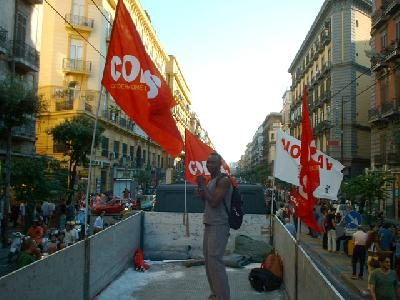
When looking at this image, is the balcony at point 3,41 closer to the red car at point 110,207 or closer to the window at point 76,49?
the red car at point 110,207

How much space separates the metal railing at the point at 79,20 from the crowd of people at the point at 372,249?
26919 mm

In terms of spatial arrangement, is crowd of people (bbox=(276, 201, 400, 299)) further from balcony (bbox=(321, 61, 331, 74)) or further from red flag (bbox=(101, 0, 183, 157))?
balcony (bbox=(321, 61, 331, 74))

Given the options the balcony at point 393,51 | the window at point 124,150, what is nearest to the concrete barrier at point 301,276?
the balcony at point 393,51

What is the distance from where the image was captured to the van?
496 inches

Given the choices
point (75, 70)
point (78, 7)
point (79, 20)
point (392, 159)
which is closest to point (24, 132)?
point (75, 70)

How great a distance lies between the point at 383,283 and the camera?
796 cm

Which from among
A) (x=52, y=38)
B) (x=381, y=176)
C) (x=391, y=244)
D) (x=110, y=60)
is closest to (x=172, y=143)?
(x=110, y=60)

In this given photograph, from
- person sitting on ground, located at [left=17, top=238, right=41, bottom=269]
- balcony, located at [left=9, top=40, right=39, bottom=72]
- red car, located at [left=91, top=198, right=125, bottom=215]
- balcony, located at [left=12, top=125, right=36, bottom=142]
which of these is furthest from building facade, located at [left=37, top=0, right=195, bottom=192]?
person sitting on ground, located at [left=17, top=238, right=41, bottom=269]

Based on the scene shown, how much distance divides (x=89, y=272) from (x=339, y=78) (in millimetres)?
47898

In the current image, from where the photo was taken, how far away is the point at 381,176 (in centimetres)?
2733

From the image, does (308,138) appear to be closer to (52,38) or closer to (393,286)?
(393,286)

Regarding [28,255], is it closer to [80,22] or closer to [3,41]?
[3,41]

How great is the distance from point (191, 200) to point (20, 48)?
18210 mm

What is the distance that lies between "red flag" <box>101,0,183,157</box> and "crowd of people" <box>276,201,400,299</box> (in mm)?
3790
